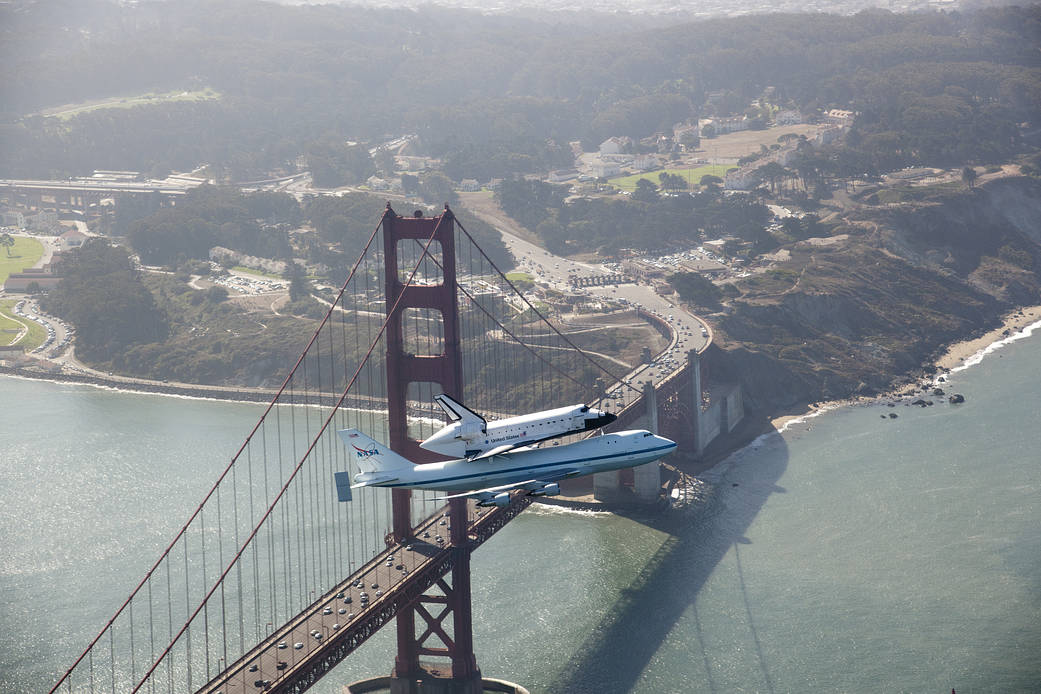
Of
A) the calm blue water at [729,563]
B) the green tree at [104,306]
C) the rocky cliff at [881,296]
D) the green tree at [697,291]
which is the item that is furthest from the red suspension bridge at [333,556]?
the green tree at [104,306]

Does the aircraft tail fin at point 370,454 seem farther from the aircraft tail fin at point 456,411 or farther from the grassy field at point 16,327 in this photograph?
the grassy field at point 16,327

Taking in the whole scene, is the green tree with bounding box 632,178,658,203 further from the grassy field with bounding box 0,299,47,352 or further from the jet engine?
the jet engine

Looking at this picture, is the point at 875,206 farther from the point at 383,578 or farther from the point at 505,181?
the point at 383,578

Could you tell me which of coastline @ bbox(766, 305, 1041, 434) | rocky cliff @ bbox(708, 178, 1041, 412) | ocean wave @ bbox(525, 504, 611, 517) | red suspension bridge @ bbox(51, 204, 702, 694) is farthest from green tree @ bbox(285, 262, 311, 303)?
ocean wave @ bbox(525, 504, 611, 517)

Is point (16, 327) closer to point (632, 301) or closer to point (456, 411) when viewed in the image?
point (632, 301)

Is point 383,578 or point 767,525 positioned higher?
point 383,578

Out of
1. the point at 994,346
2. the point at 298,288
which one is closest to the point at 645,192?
the point at 298,288

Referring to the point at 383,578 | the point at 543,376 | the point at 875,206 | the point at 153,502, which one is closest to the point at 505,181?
the point at 875,206
